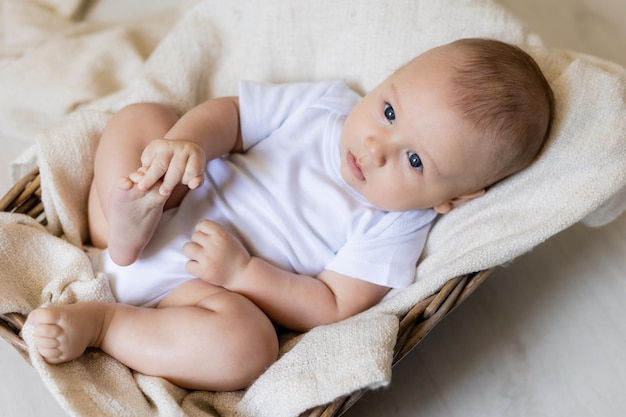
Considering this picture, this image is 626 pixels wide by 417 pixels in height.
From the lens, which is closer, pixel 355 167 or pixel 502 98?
pixel 502 98

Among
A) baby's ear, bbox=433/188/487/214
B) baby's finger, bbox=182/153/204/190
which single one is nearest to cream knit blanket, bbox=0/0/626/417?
baby's ear, bbox=433/188/487/214

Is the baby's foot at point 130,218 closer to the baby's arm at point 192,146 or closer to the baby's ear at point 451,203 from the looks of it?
the baby's arm at point 192,146

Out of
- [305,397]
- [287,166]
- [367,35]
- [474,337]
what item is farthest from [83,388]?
[367,35]

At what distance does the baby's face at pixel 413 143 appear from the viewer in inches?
41.9

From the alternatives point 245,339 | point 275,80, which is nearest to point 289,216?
point 245,339

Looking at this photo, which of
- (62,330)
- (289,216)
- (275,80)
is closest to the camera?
(62,330)

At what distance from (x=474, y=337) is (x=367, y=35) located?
60cm

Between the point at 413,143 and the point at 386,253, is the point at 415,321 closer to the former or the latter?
the point at 386,253

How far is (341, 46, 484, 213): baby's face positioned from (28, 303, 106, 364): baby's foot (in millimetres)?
466

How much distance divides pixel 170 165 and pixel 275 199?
0.80 ft

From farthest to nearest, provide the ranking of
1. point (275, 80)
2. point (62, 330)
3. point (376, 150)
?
point (275, 80)
point (376, 150)
point (62, 330)

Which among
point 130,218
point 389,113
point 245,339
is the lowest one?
point 245,339

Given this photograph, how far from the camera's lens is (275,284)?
112cm

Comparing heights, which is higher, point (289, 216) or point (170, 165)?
point (170, 165)
